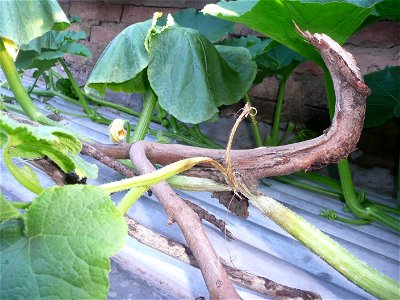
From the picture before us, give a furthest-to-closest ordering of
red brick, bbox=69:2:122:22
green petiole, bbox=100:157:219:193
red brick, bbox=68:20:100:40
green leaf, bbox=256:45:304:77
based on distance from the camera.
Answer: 1. red brick, bbox=68:20:100:40
2. red brick, bbox=69:2:122:22
3. green leaf, bbox=256:45:304:77
4. green petiole, bbox=100:157:219:193

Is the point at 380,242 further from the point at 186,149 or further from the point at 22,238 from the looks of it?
the point at 22,238

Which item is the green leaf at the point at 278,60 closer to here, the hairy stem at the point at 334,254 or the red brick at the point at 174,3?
the red brick at the point at 174,3

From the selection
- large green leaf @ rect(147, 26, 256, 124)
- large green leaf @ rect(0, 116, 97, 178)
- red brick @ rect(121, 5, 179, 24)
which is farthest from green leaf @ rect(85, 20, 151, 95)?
red brick @ rect(121, 5, 179, 24)

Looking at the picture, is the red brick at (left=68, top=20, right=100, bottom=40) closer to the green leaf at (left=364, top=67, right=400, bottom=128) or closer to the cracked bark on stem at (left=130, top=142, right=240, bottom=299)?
the green leaf at (left=364, top=67, right=400, bottom=128)

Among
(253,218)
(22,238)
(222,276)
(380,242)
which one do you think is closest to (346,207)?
(380,242)

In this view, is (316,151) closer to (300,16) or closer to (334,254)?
(334,254)

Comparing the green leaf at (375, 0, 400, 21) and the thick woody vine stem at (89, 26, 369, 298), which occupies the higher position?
the green leaf at (375, 0, 400, 21)

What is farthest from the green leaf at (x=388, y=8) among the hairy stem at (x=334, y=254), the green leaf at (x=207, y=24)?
the green leaf at (x=207, y=24)
